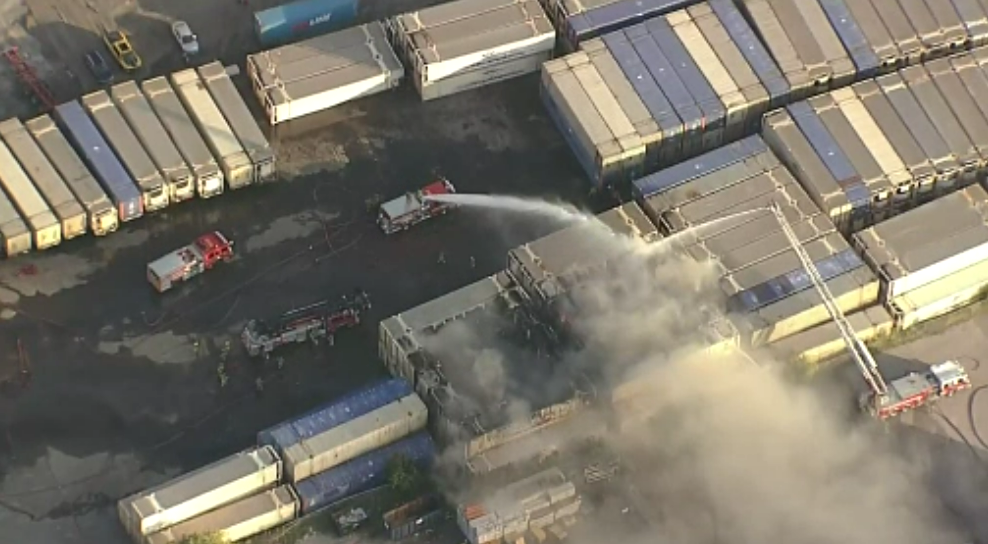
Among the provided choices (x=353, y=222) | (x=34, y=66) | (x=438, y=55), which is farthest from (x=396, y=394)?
(x=34, y=66)

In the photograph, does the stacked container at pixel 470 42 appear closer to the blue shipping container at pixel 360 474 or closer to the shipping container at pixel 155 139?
the shipping container at pixel 155 139

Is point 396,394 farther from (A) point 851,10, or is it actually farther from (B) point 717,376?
(A) point 851,10

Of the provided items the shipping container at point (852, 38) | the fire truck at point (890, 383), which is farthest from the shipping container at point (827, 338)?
the shipping container at point (852, 38)

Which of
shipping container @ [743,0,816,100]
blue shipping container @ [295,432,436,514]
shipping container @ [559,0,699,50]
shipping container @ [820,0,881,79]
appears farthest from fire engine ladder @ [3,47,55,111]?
A: shipping container @ [820,0,881,79]

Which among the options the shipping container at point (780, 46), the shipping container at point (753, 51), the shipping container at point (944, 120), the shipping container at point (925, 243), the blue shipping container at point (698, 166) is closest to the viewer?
the shipping container at point (925, 243)

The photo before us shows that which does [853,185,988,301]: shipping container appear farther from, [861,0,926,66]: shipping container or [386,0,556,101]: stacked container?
[386,0,556,101]: stacked container

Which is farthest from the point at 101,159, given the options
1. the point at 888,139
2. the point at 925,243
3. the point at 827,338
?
the point at 925,243
